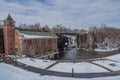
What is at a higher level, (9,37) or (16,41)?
(9,37)

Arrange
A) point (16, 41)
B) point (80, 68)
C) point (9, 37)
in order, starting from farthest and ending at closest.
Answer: point (16, 41), point (9, 37), point (80, 68)

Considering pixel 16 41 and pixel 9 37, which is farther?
pixel 16 41

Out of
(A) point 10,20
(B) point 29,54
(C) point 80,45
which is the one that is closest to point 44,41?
(B) point 29,54

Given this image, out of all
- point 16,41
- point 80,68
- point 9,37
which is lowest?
point 80,68

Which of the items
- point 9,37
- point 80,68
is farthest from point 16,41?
point 80,68

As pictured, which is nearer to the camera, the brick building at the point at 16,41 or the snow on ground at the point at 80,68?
the snow on ground at the point at 80,68

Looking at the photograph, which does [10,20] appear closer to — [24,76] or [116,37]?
[24,76]

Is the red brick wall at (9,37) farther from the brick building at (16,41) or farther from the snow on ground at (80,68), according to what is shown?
the snow on ground at (80,68)

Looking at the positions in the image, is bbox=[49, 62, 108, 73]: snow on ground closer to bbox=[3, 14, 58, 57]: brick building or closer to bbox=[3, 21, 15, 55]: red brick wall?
bbox=[3, 14, 58, 57]: brick building

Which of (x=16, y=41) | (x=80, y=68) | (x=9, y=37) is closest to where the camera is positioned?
(x=80, y=68)

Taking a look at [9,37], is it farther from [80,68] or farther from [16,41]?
[80,68]

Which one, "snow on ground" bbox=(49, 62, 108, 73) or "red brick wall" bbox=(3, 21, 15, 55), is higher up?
"red brick wall" bbox=(3, 21, 15, 55)

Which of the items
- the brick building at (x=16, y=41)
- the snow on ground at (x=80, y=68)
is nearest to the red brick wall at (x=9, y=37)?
the brick building at (x=16, y=41)

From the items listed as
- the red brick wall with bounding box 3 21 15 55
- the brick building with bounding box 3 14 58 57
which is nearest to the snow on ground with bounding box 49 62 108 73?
the brick building with bounding box 3 14 58 57
